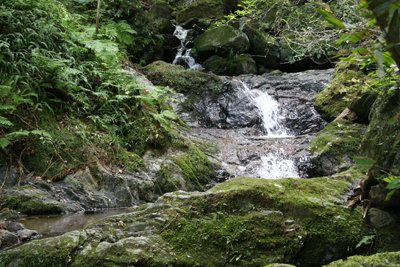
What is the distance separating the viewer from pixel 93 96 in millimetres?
5590

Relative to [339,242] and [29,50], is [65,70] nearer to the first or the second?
[29,50]

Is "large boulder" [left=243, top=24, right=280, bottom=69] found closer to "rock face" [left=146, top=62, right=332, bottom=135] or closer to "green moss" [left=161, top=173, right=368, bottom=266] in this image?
"rock face" [left=146, top=62, right=332, bottom=135]

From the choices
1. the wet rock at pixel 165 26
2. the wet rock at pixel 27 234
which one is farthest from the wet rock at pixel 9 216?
the wet rock at pixel 165 26

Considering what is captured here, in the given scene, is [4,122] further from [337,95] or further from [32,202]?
[337,95]

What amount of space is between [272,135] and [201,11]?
11016mm

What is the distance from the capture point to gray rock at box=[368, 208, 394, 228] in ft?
9.28

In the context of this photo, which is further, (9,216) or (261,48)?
(261,48)

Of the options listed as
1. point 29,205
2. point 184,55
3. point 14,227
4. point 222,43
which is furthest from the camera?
point 184,55

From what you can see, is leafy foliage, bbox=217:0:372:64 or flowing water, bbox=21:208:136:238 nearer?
leafy foliage, bbox=217:0:372:64

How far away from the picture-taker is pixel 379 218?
287 centimetres

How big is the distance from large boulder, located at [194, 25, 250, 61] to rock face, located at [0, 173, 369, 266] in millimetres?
12638

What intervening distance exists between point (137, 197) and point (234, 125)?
6688 millimetres

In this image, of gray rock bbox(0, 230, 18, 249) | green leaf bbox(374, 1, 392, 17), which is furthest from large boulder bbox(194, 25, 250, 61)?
green leaf bbox(374, 1, 392, 17)

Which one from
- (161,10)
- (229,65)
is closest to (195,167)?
(229,65)
